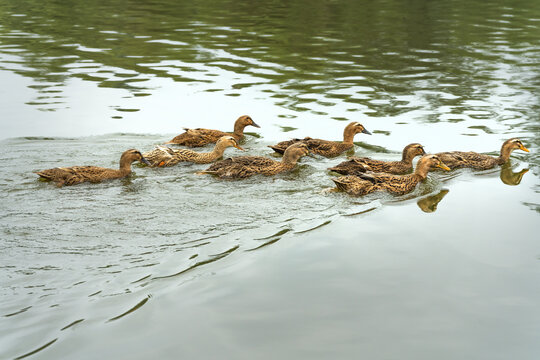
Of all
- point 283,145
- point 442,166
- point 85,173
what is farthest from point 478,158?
point 85,173

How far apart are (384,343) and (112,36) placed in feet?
61.5

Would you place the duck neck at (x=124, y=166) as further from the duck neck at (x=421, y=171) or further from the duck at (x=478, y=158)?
the duck at (x=478, y=158)

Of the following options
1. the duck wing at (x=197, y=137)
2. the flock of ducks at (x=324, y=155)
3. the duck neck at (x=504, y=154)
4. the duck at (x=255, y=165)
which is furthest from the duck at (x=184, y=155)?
the duck neck at (x=504, y=154)

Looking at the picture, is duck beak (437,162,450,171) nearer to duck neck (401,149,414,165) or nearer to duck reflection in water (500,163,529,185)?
duck neck (401,149,414,165)

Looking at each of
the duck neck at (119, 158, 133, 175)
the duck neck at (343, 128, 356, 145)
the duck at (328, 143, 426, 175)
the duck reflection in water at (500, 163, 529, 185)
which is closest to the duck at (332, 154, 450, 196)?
the duck at (328, 143, 426, 175)

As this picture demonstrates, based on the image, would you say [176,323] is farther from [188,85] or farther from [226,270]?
[188,85]

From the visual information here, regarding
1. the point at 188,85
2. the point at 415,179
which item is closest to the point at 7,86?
the point at 188,85

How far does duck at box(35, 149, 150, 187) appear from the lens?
10.1 meters

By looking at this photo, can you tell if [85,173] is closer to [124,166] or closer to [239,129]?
[124,166]

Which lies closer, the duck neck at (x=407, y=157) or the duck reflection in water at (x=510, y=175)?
the duck reflection in water at (x=510, y=175)

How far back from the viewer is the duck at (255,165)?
10.6 m

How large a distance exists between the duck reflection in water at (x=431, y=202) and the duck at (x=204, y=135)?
4.13 metres

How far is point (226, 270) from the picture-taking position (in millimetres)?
7367

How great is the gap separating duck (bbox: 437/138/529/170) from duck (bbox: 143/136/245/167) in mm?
3473
